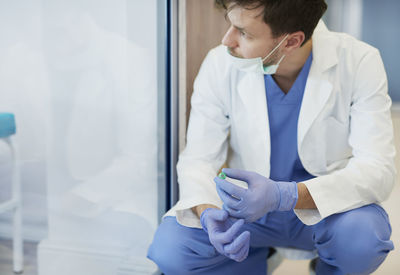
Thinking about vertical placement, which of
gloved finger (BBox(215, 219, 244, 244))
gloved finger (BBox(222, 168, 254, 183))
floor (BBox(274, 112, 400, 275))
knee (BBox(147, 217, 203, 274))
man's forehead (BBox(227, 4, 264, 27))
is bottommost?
floor (BBox(274, 112, 400, 275))

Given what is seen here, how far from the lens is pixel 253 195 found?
97cm

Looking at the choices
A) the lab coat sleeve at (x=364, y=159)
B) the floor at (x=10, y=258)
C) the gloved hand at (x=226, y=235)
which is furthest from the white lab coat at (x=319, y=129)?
the floor at (x=10, y=258)

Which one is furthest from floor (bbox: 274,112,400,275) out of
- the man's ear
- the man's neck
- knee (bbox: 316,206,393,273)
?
the man's ear

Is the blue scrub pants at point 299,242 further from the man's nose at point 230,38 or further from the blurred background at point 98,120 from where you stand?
the man's nose at point 230,38

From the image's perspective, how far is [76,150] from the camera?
1131mm

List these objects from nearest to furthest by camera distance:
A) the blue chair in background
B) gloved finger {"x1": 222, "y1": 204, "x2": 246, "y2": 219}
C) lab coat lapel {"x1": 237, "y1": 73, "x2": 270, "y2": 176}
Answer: the blue chair in background
gloved finger {"x1": 222, "y1": 204, "x2": 246, "y2": 219}
lab coat lapel {"x1": 237, "y1": 73, "x2": 270, "y2": 176}

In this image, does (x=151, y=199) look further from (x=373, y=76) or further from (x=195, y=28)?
(x=373, y=76)

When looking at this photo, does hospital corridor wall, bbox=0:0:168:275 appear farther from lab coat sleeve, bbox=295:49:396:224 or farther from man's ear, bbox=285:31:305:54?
lab coat sleeve, bbox=295:49:396:224

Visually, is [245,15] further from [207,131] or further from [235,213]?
[235,213]

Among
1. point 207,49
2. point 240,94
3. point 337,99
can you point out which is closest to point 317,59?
point 337,99

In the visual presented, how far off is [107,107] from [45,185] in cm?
31

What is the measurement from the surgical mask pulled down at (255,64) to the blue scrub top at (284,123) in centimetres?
8

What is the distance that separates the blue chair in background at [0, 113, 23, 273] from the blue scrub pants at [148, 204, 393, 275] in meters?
0.35

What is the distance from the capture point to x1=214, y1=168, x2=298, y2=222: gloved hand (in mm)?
976
